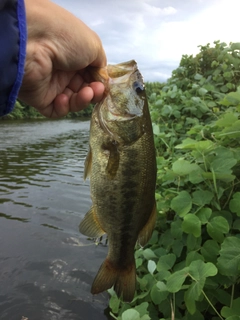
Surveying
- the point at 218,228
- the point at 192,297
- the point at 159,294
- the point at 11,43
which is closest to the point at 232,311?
the point at 192,297

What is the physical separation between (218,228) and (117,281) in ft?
2.72

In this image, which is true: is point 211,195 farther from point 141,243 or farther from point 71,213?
point 71,213

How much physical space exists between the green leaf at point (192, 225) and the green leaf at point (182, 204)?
4.1 inches

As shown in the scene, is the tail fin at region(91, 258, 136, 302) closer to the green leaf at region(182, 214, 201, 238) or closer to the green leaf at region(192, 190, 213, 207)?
the green leaf at region(182, 214, 201, 238)

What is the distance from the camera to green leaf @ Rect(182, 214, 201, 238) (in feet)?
7.89

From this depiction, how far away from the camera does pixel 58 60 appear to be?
233cm

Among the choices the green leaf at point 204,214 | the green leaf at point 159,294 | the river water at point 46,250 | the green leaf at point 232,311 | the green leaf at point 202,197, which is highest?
the green leaf at point 202,197

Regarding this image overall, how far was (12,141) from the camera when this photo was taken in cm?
1969

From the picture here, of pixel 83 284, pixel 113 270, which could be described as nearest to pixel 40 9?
pixel 113 270

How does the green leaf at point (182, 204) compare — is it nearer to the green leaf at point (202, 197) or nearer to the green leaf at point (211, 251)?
the green leaf at point (202, 197)

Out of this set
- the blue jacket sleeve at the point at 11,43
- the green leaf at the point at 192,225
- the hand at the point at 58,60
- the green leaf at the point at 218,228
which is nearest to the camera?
the blue jacket sleeve at the point at 11,43

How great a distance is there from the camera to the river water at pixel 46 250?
15.2 feet

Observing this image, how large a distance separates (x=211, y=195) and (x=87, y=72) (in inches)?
55.0

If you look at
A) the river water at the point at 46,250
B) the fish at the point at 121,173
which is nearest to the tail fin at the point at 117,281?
the fish at the point at 121,173
